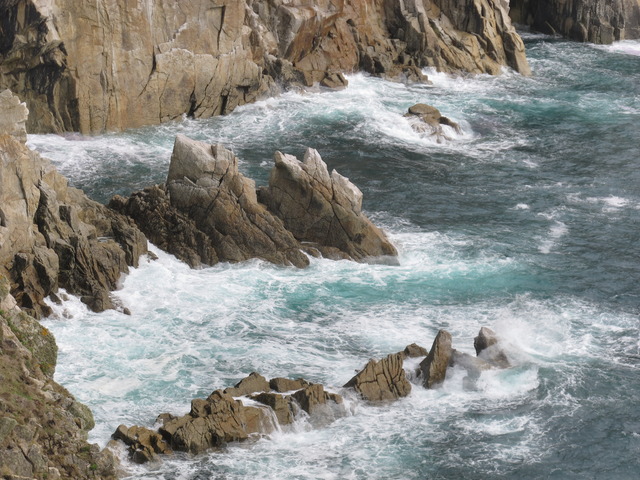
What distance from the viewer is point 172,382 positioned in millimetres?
35938

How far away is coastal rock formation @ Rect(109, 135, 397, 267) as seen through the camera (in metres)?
45.1

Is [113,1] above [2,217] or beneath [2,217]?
above

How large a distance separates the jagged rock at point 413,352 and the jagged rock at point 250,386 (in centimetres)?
537

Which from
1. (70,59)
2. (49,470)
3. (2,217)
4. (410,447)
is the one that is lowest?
(410,447)

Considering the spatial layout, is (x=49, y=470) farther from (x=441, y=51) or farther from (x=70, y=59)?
(x=441, y=51)

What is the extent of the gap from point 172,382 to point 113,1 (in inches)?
1074

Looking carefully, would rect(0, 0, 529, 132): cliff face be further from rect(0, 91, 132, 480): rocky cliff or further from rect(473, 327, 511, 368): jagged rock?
rect(473, 327, 511, 368): jagged rock

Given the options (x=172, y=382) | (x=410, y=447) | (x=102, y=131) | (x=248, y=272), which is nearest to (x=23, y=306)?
(x=172, y=382)

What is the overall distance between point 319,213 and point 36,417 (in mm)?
19933

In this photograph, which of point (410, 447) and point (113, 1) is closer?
point (410, 447)

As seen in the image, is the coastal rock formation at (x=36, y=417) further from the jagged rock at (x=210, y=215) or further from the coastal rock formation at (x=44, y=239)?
the jagged rock at (x=210, y=215)

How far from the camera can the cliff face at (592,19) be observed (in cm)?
8406

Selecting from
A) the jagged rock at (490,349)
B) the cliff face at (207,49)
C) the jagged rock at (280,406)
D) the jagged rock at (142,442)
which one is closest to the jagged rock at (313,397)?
the jagged rock at (280,406)

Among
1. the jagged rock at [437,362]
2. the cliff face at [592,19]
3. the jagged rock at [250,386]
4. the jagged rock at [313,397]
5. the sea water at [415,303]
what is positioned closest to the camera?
the sea water at [415,303]
